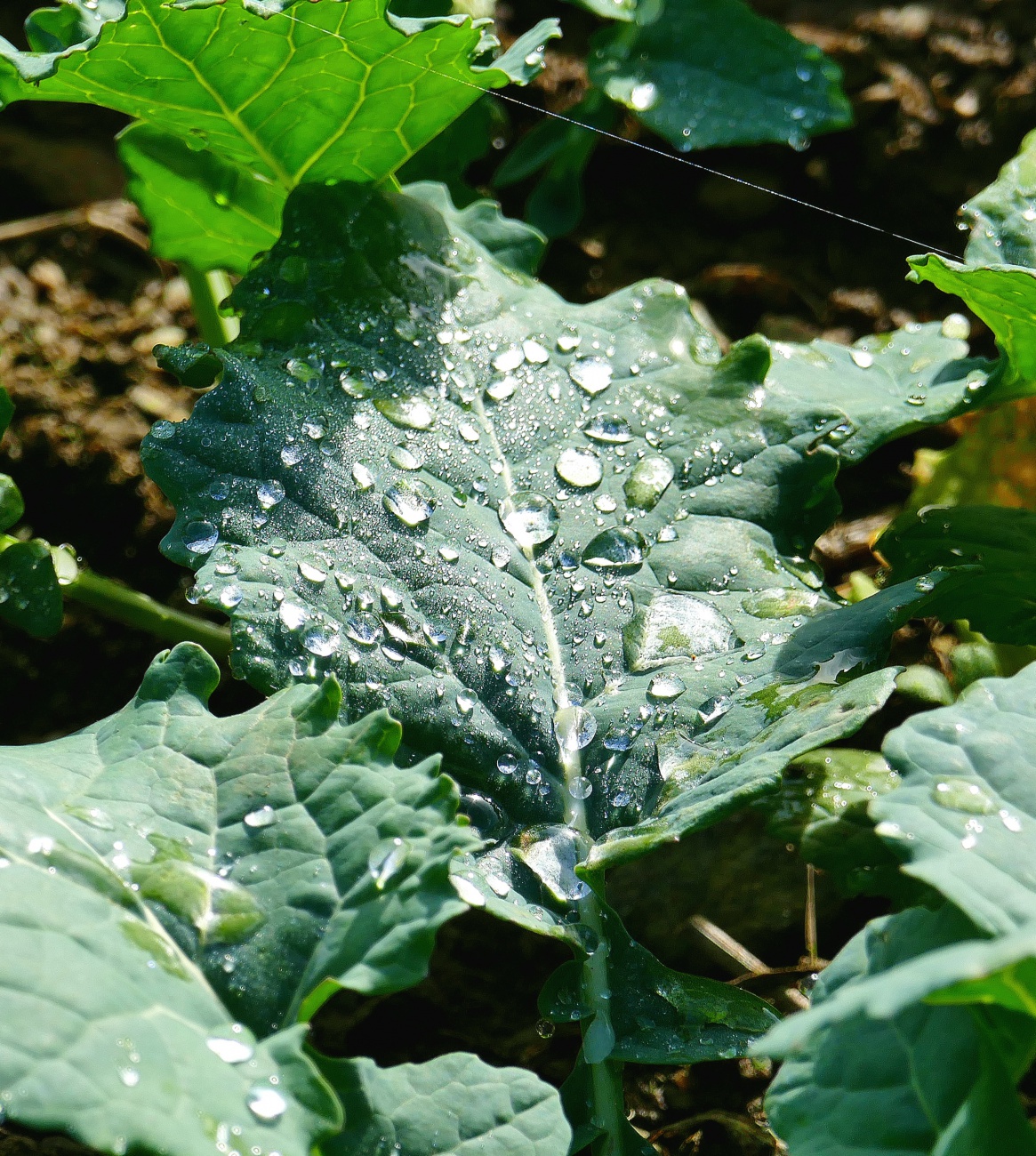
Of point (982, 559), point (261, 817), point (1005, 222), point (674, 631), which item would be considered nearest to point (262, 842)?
point (261, 817)

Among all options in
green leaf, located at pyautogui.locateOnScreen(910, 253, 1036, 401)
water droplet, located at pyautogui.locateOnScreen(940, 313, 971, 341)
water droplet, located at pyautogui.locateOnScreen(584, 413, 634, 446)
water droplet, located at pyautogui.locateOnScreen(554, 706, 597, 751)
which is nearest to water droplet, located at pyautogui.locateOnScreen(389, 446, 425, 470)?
water droplet, located at pyautogui.locateOnScreen(584, 413, 634, 446)

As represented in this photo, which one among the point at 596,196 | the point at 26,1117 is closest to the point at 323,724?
the point at 26,1117

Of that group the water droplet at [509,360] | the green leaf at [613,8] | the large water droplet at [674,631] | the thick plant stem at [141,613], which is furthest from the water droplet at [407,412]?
the green leaf at [613,8]

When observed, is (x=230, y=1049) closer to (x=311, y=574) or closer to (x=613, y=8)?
(x=311, y=574)

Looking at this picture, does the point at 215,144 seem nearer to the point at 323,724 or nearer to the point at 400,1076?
the point at 323,724

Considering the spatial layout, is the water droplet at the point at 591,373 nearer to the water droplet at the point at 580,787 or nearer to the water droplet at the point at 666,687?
the water droplet at the point at 666,687
